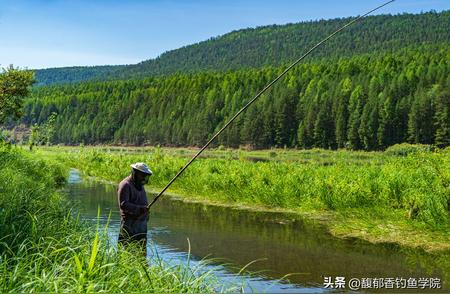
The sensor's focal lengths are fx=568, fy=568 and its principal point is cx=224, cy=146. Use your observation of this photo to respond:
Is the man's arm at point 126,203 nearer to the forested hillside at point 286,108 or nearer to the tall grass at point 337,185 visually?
the tall grass at point 337,185

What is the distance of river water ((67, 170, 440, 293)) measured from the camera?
387 inches

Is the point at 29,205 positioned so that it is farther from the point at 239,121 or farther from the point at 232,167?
the point at 239,121

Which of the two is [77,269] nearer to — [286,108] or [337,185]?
[337,185]

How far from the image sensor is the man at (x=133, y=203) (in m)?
7.93

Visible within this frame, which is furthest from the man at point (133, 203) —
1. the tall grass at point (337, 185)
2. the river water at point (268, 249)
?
the tall grass at point (337, 185)

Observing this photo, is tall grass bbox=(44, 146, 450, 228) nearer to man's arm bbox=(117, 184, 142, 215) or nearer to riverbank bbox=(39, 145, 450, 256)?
riverbank bbox=(39, 145, 450, 256)

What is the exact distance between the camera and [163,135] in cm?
12450

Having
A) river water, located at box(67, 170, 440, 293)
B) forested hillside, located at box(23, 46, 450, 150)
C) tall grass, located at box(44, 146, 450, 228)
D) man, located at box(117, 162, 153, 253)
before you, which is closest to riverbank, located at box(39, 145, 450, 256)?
tall grass, located at box(44, 146, 450, 228)

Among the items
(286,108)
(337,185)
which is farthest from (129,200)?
(286,108)

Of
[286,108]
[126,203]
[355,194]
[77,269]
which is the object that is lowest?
[355,194]

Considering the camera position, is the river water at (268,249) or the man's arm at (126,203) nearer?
the man's arm at (126,203)

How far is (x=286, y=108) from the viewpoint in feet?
348

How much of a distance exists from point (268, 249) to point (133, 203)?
4982 millimetres

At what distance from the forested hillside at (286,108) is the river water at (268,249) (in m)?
74.0
